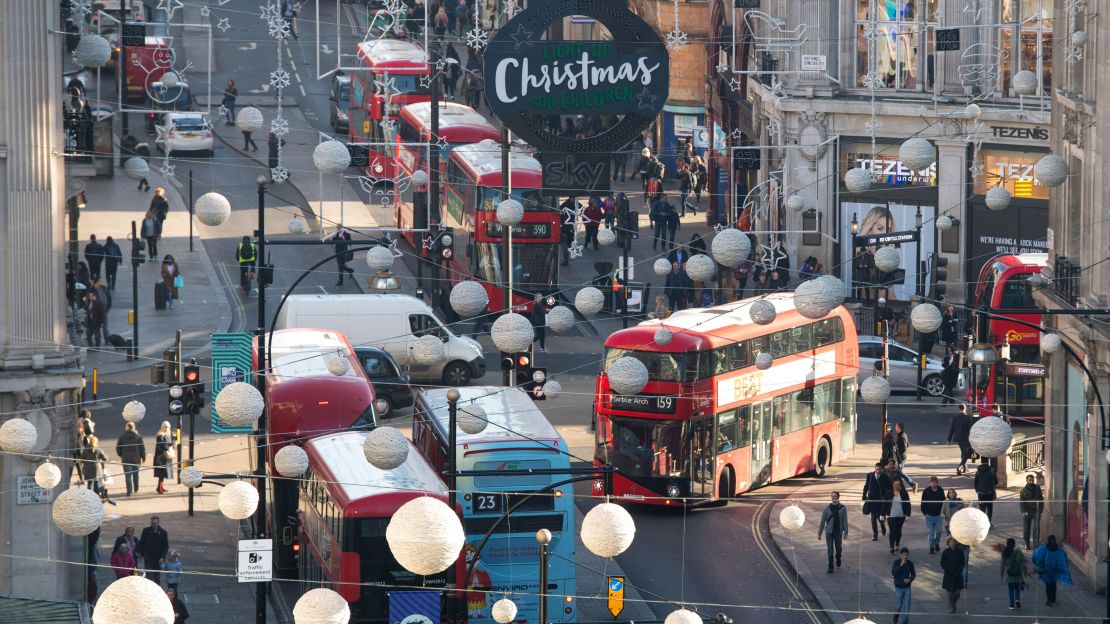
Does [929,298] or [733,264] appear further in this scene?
[929,298]

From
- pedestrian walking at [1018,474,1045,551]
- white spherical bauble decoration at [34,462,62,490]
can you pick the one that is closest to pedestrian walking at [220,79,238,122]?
pedestrian walking at [1018,474,1045,551]

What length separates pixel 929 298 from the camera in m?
46.8

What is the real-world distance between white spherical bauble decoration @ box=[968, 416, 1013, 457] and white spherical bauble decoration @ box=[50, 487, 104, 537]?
9.99m

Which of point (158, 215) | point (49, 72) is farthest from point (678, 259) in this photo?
point (49, 72)

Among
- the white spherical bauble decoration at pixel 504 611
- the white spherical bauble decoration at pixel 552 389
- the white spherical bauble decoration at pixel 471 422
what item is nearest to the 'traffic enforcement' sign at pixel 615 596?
the white spherical bauble decoration at pixel 471 422

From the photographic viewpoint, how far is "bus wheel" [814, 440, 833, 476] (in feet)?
130

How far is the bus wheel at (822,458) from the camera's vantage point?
130 ft

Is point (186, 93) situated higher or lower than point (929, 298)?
higher

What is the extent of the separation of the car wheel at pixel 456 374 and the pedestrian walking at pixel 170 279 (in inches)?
303

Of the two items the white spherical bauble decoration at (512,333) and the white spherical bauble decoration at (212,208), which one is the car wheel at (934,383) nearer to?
the white spherical bauble decoration at (512,333)

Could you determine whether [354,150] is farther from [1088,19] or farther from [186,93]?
[1088,19]

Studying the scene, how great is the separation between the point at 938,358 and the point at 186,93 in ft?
76.4

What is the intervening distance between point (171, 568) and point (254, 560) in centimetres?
424

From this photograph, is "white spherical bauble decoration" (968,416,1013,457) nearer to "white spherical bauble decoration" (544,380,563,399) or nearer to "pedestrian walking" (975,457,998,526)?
"white spherical bauble decoration" (544,380,563,399)
